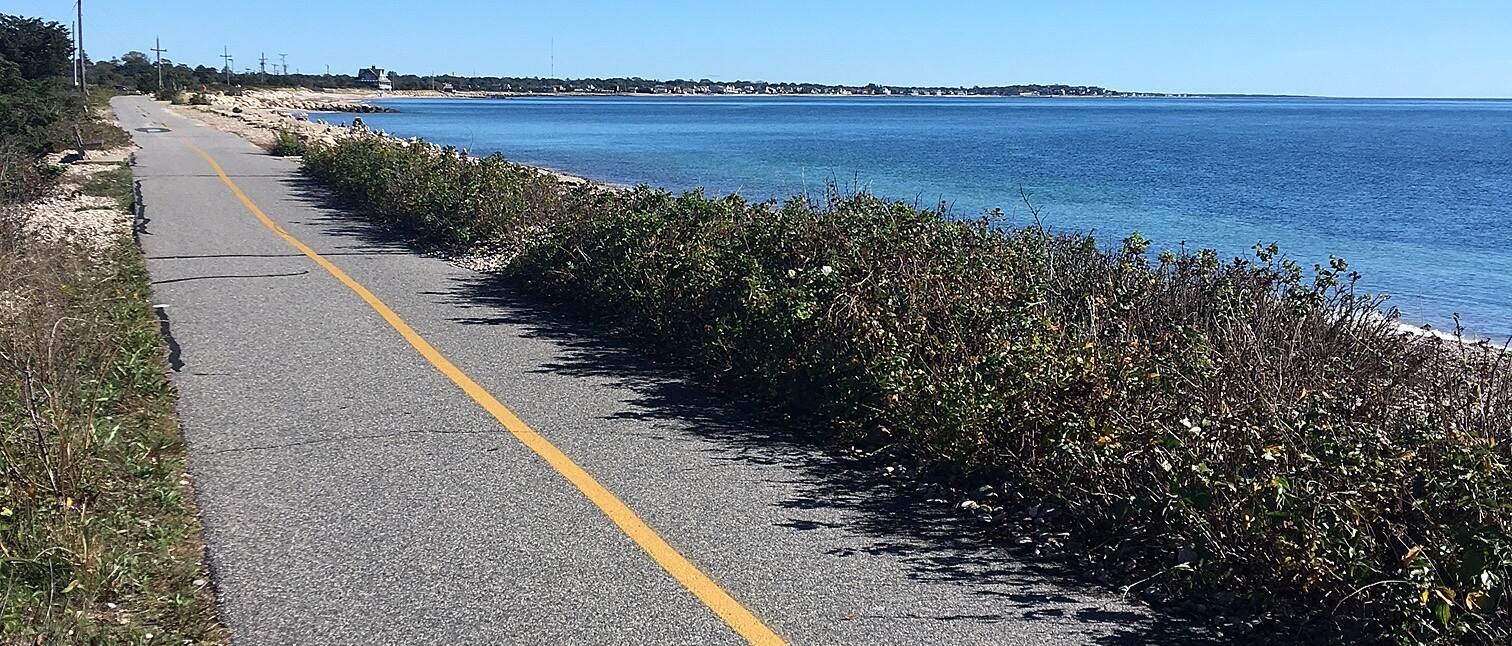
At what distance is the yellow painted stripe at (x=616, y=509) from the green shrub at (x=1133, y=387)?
57.8 inches

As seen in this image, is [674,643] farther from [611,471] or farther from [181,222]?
[181,222]

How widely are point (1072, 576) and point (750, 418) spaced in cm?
273

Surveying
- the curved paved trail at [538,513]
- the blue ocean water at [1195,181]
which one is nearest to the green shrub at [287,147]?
the blue ocean water at [1195,181]

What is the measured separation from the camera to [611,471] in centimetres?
643

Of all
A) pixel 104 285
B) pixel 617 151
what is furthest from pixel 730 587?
pixel 617 151

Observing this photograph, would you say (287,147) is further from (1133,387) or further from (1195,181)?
(1133,387)

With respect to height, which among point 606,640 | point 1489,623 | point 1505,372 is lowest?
point 606,640

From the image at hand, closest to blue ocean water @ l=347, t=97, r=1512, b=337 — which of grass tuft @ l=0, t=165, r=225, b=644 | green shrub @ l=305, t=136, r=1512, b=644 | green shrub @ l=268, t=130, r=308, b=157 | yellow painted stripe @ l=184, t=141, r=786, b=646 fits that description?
green shrub @ l=305, t=136, r=1512, b=644

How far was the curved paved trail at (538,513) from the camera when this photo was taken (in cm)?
466

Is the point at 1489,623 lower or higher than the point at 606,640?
higher

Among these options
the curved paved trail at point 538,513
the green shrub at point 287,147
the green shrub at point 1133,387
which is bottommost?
the curved paved trail at point 538,513

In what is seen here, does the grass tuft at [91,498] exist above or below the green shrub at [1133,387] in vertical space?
below

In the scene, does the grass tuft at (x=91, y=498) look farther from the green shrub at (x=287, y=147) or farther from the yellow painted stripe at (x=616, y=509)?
the green shrub at (x=287, y=147)

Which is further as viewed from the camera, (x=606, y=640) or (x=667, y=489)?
(x=667, y=489)
